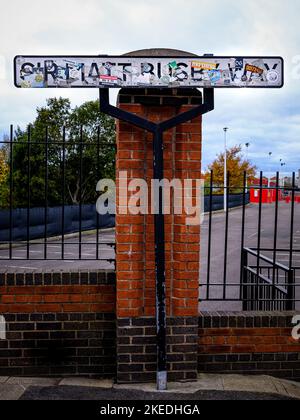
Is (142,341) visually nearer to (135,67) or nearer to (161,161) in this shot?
(161,161)

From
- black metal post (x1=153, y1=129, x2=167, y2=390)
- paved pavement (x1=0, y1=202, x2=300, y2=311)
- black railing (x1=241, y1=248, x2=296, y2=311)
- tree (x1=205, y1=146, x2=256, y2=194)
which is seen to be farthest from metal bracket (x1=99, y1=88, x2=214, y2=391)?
tree (x1=205, y1=146, x2=256, y2=194)

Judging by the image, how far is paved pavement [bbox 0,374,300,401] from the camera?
3453 mm

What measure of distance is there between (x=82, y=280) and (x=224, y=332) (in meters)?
1.43

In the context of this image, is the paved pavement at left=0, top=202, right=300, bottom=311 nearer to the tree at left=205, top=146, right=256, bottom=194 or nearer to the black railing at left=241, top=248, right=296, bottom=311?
the black railing at left=241, top=248, right=296, bottom=311

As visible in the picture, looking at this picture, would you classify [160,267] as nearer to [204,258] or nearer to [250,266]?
[250,266]

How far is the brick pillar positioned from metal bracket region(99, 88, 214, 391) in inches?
5.5

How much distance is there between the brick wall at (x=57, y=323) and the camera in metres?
3.89

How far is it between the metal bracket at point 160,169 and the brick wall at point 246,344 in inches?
19.4

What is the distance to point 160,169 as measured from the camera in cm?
354

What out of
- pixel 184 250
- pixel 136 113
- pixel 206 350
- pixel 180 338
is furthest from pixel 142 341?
pixel 136 113

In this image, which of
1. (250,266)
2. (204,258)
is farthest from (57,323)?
(204,258)

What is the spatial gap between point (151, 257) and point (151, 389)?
1136mm
